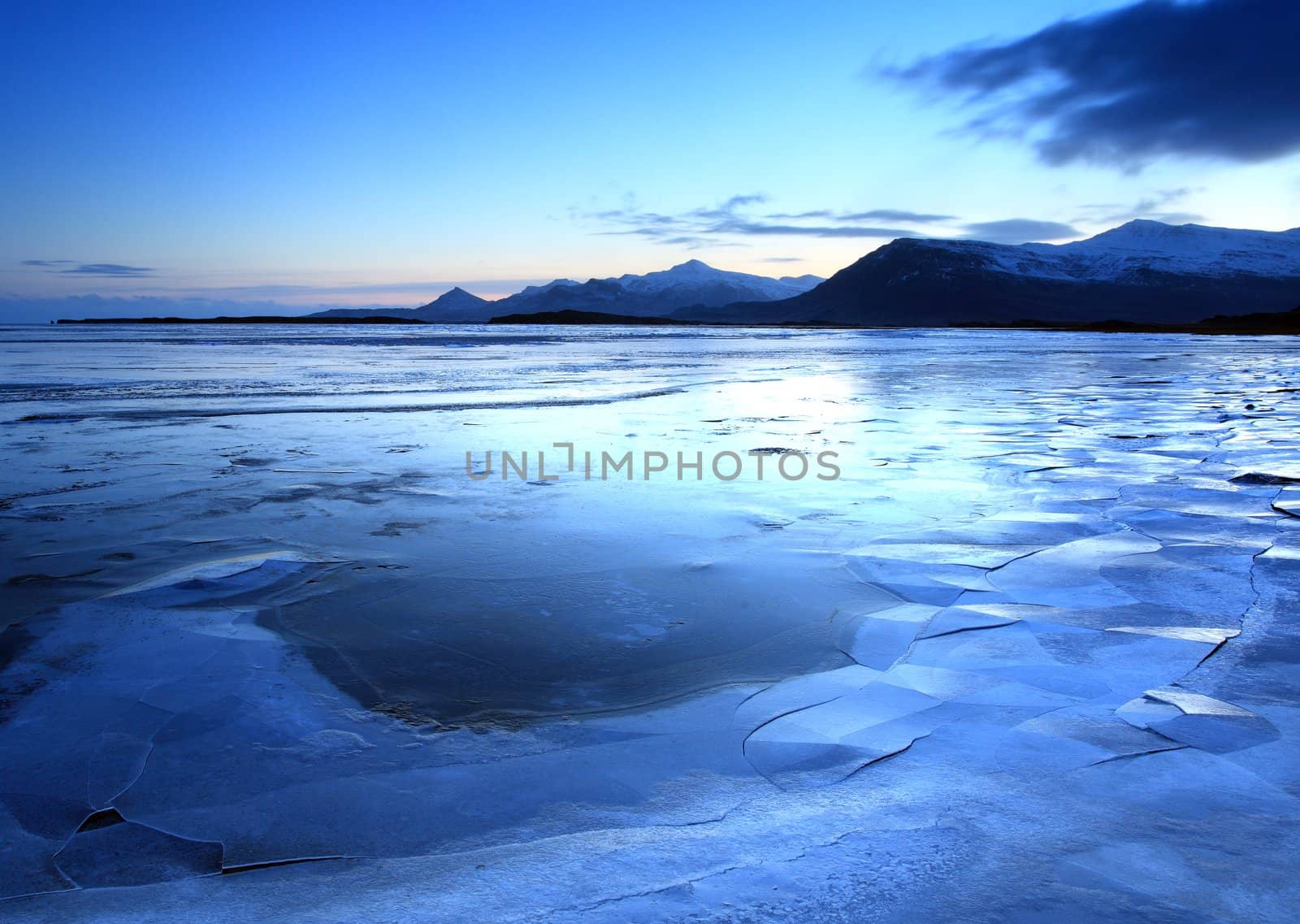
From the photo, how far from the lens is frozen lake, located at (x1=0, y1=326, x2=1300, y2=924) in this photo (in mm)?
1534

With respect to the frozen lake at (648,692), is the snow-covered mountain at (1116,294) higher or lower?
higher

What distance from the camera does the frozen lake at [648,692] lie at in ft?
5.03

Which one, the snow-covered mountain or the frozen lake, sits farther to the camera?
the snow-covered mountain

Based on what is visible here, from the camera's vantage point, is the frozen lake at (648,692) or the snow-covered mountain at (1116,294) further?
the snow-covered mountain at (1116,294)

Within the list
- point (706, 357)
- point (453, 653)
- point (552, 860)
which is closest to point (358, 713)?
point (453, 653)

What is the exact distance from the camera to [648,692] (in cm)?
239

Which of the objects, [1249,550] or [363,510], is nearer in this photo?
[1249,550]

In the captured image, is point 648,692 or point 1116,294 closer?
point 648,692

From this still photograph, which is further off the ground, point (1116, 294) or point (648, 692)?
point (1116, 294)

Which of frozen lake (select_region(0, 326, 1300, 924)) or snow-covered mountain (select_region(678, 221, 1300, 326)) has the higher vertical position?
snow-covered mountain (select_region(678, 221, 1300, 326))

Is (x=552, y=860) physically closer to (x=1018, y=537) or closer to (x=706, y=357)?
(x=1018, y=537)

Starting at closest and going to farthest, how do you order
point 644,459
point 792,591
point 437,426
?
point 792,591, point 644,459, point 437,426

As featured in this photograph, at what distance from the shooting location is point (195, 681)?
2.44m

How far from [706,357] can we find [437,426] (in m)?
15.4
